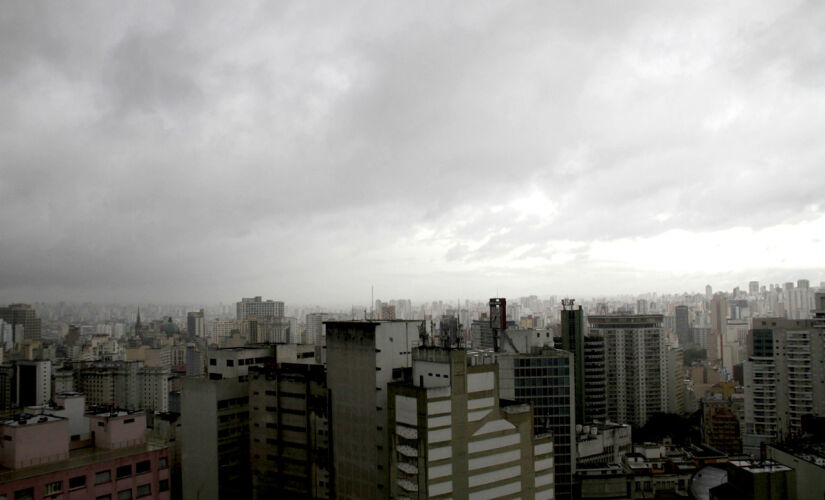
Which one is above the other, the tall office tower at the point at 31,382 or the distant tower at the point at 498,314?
the distant tower at the point at 498,314

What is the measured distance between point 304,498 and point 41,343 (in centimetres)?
4390

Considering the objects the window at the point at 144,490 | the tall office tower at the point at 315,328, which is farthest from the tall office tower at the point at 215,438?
the tall office tower at the point at 315,328

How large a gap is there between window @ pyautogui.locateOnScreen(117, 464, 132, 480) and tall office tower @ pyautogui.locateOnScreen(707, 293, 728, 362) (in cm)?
6297

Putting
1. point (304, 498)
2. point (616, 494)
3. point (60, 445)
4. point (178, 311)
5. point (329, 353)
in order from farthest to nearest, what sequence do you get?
point (178, 311)
point (616, 494)
point (304, 498)
point (329, 353)
point (60, 445)

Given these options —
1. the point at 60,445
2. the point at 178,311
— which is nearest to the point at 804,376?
the point at 60,445

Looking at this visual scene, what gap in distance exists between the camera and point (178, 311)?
74.1 meters

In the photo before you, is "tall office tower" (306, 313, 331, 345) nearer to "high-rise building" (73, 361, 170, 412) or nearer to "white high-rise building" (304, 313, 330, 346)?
"white high-rise building" (304, 313, 330, 346)

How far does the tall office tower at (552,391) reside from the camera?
65.1 feet

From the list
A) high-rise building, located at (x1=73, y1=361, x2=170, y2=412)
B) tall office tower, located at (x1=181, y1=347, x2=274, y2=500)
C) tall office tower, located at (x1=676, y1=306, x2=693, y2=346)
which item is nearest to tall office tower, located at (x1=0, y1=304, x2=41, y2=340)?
high-rise building, located at (x1=73, y1=361, x2=170, y2=412)

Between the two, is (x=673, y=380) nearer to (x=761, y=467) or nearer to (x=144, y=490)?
(x=761, y=467)

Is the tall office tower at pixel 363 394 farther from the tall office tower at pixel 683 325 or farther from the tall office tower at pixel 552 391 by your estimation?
the tall office tower at pixel 683 325

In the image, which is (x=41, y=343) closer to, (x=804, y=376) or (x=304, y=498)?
(x=304, y=498)

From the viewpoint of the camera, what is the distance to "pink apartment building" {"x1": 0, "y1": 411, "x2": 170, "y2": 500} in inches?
396

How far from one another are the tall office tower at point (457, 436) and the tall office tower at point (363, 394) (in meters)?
1.21
